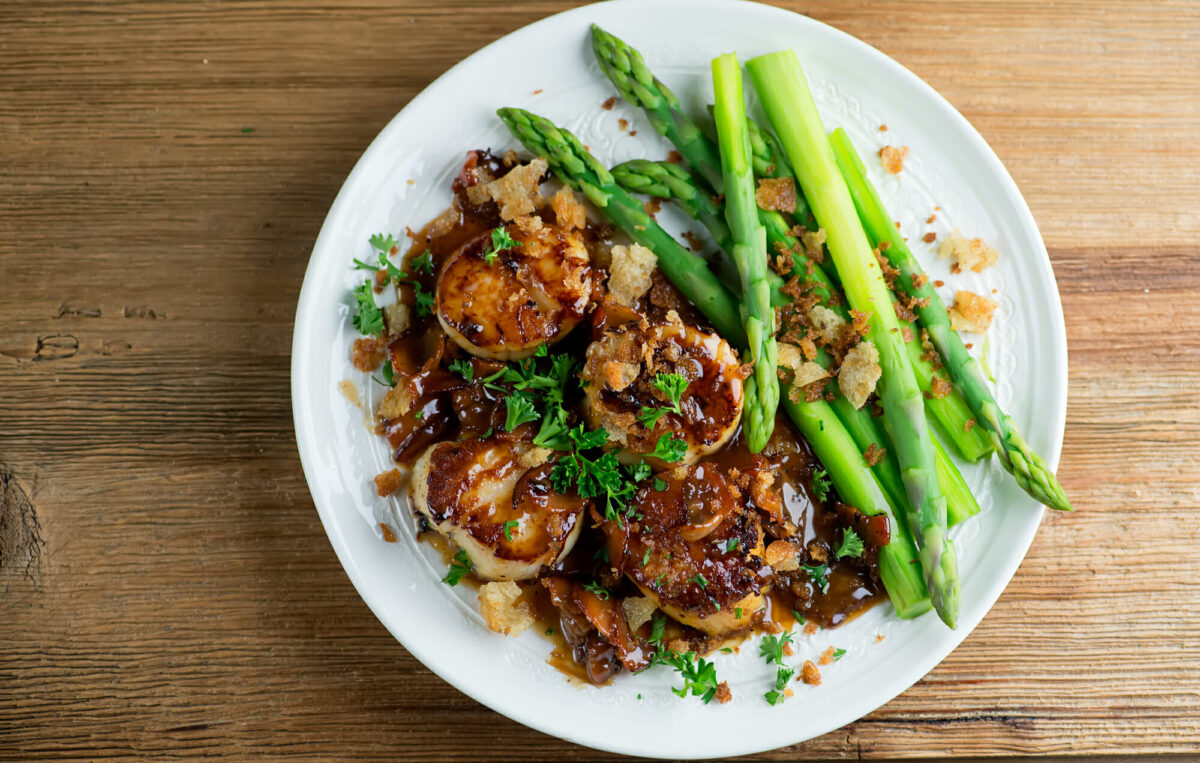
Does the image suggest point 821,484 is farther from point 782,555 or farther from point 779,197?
point 779,197

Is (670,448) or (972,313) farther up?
(972,313)

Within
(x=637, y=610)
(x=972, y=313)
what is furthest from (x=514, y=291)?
(x=972, y=313)

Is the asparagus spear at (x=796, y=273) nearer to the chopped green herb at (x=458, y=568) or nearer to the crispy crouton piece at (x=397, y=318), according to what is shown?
the crispy crouton piece at (x=397, y=318)

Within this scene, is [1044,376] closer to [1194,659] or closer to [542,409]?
[1194,659]

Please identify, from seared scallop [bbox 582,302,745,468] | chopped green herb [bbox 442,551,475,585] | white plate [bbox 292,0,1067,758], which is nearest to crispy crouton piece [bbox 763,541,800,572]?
white plate [bbox 292,0,1067,758]

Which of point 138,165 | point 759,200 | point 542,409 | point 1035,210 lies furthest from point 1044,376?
point 138,165
